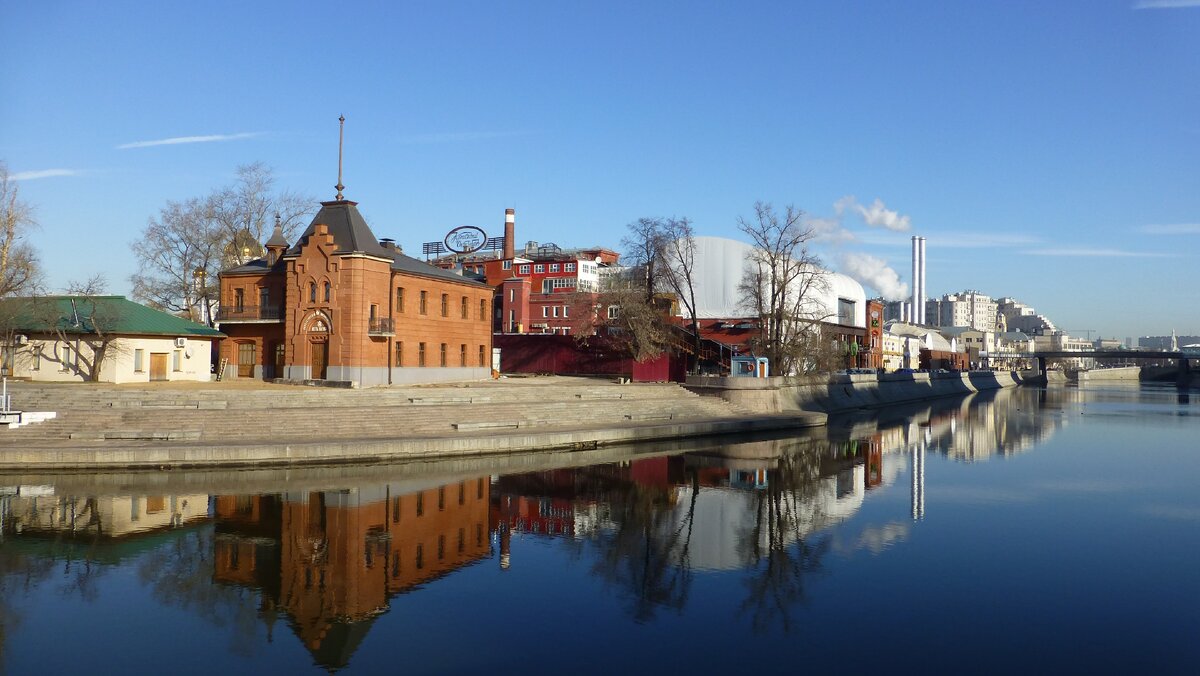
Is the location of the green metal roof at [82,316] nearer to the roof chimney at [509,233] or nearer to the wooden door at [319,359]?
the wooden door at [319,359]

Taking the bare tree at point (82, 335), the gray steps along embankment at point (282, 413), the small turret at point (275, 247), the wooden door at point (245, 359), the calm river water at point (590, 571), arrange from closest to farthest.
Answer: the calm river water at point (590, 571)
the gray steps along embankment at point (282, 413)
the bare tree at point (82, 335)
the wooden door at point (245, 359)
the small turret at point (275, 247)

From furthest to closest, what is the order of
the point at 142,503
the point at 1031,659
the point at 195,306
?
the point at 195,306 → the point at 142,503 → the point at 1031,659

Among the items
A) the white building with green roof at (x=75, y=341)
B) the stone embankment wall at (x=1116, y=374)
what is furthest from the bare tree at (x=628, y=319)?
the stone embankment wall at (x=1116, y=374)

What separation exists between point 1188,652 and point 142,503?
26636 millimetres

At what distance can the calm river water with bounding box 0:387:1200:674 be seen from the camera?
14352mm

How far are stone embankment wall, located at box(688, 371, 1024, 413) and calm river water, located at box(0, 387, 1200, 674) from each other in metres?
20.7

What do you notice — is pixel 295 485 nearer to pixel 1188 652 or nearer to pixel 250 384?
pixel 250 384

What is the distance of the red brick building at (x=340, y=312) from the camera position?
45406 millimetres

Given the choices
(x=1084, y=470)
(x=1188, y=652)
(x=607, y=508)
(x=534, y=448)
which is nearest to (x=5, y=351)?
(x=534, y=448)

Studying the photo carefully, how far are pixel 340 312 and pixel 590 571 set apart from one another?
30118 mm

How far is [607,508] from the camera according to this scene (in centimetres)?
2705

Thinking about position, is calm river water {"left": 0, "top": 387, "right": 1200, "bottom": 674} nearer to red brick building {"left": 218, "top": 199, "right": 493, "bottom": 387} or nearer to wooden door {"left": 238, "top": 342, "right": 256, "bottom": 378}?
red brick building {"left": 218, "top": 199, "right": 493, "bottom": 387}

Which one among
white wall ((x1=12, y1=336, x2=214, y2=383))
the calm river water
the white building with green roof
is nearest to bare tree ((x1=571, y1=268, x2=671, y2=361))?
the calm river water

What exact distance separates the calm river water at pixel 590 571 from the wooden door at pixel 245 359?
70.3 feet
